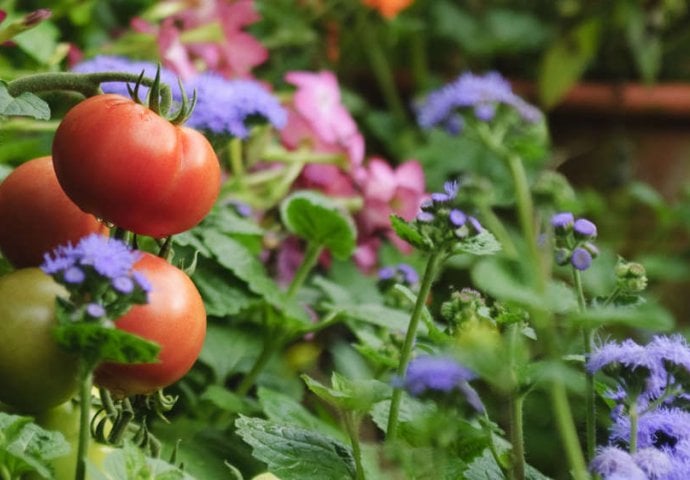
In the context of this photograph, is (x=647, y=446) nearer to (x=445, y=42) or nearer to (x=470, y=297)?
(x=470, y=297)

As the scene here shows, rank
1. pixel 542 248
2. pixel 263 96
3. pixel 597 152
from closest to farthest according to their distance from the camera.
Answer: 1. pixel 542 248
2. pixel 263 96
3. pixel 597 152

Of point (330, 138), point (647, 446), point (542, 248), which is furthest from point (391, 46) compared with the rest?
point (647, 446)

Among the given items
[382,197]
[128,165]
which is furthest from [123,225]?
[382,197]

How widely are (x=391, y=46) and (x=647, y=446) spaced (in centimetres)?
135

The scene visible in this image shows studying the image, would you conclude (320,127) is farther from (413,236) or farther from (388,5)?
(413,236)

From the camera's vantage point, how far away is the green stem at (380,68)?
5.60ft

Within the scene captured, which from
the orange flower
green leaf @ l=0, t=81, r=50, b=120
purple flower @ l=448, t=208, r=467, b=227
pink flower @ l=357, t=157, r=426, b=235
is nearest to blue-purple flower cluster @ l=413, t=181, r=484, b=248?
purple flower @ l=448, t=208, r=467, b=227

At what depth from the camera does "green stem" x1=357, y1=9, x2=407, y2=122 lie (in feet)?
5.60

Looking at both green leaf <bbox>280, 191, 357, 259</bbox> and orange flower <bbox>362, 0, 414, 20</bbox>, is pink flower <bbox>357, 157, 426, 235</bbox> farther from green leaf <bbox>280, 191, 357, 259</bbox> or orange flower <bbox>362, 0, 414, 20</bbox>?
orange flower <bbox>362, 0, 414, 20</bbox>

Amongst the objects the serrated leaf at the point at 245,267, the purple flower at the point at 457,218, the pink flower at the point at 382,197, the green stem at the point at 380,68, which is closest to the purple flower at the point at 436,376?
the purple flower at the point at 457,218

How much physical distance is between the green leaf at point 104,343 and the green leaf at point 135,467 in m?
0.05

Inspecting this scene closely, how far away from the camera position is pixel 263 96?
0.85m

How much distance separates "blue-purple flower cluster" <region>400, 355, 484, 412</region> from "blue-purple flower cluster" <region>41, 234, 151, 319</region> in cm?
13

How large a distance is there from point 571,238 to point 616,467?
6.4 inches
